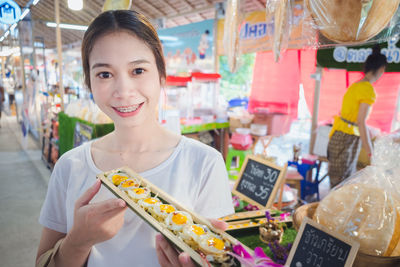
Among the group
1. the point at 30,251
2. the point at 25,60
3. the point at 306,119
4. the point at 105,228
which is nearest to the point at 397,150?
the point at 105,228

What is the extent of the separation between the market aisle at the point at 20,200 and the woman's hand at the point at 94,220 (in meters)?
2.41

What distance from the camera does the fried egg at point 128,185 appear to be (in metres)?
0.90

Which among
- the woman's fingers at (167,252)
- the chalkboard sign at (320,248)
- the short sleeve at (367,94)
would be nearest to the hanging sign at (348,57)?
the short sleeve at (367,94)

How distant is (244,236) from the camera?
1496 mm

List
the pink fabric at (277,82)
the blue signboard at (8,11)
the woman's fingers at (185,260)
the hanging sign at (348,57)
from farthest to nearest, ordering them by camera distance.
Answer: the pink fabric at (277,82) → the hanging sign at (348,57) → the blue signboard at (8,11) → the woman's fingers at (185,260)

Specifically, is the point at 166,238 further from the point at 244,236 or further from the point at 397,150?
the point at 397,150

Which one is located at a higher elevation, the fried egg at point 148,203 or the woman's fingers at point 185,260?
the fried egg at point 148,203

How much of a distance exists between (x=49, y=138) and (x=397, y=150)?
5.28 metres

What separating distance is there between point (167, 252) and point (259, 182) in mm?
1344

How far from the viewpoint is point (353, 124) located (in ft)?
10.1

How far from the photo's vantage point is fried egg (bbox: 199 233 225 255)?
2.19ft

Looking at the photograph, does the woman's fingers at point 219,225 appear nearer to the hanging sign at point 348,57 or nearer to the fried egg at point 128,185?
the fried egg at point 128,185

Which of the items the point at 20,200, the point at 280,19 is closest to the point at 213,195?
the point at 280,19

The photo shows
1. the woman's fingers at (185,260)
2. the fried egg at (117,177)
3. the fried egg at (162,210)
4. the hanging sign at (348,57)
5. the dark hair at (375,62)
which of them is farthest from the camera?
the hanging sign at (348,57)
